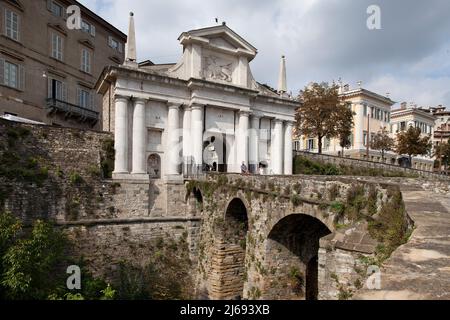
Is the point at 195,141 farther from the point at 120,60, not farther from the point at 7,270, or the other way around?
the point at 120,60

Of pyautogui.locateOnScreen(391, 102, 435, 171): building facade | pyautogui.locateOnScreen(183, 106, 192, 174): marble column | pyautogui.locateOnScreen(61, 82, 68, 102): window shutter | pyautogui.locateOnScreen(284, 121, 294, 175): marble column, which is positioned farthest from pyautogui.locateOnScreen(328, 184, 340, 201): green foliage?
pyautogui.locateOnScreen(391, 102, 435, 171): building facade

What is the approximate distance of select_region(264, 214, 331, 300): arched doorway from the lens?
12.8 m

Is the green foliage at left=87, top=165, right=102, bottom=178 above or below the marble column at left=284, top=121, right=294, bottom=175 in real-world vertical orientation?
below

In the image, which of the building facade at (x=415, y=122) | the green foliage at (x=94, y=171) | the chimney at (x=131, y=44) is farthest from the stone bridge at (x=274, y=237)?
the building facade at (x=415, y=122)

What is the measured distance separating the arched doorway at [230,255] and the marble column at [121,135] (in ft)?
23.3

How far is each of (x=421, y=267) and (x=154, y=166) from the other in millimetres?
17998

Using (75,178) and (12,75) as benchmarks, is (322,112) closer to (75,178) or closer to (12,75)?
(75,178)

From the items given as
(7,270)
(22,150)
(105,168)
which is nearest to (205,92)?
(105,168)

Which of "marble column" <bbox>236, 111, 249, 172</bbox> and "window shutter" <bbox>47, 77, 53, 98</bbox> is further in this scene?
"window shutter" <bbox>47, 77, 53, 98</bbox>

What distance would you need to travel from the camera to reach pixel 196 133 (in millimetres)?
21156

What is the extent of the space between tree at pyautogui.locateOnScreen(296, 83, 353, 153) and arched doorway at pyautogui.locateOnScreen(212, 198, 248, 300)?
16.8 metres

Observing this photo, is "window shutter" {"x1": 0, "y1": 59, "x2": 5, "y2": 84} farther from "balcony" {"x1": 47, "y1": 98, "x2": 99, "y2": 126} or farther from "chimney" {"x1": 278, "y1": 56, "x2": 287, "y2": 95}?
"chimney" {"x1": 278, "y1": 56, "x2": 287, "y2": 95}

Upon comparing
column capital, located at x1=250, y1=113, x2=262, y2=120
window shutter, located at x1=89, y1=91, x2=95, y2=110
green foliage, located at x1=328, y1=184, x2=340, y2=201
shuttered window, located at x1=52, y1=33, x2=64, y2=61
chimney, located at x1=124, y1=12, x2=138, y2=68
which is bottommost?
green foliage, located at x1=328, y1=184, x2=340, y2=201
